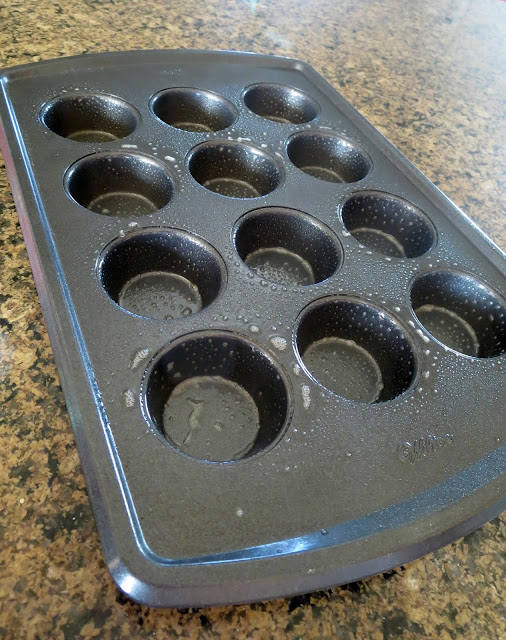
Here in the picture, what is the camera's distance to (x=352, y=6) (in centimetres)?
172

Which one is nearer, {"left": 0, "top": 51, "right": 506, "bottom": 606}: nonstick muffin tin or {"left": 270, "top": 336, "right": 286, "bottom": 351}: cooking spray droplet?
{"left": 0, "top": 51, "right": 506, "bottom": 606}: nonstick muffin tin

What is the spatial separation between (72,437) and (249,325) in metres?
0.28

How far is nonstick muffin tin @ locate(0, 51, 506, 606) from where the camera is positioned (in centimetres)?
52

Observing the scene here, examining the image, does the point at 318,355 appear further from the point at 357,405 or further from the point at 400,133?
the point at 400,133

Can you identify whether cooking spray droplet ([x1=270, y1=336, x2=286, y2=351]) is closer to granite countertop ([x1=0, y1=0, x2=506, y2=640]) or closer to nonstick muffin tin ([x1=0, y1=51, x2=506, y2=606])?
nonstick muffin tin ([x1=0, y1=51, x2=506, y2=606])

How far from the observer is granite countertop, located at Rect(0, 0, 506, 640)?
1.57 feet

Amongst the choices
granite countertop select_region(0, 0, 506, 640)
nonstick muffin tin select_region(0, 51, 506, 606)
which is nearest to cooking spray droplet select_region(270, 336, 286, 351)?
nonstick muffin tin select_region(0, 51, 506, 606)

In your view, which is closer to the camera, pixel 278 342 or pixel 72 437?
pixel 72 437

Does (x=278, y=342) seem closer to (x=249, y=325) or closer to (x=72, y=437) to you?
(x=249, y=325)

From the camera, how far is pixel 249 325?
0.71 metres

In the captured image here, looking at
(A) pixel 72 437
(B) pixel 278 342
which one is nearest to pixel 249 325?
(B) pixel 278 342

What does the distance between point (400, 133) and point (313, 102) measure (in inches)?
9.4

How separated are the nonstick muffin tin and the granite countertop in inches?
1.5

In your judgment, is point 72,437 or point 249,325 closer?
point 72,437
